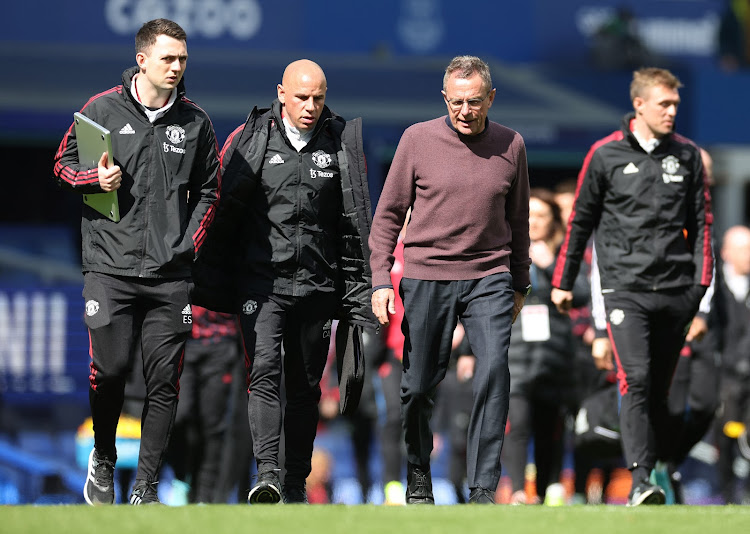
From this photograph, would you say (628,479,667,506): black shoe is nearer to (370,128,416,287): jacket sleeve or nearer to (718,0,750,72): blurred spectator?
(370,128,416,287): jacket sleeve

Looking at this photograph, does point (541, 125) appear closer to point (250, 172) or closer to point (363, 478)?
point (363, 478)

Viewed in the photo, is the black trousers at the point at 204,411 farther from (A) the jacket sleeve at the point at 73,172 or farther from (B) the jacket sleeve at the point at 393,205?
(A) the jacket sleeve at the point at 73,172

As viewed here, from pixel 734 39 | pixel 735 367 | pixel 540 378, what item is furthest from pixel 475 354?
pixel 734 39

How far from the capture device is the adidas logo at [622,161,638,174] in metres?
8.71

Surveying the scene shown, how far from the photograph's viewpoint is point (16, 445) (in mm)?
14312

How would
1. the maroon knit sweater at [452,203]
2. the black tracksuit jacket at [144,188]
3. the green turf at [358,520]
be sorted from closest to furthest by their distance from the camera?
1. the green turf at [358,520]
2. the black tracksuit jacket at [144,188]
3. the maroon knit sweater at [452,203]

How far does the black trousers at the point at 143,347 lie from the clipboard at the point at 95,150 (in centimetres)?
33

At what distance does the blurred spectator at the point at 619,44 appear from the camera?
2302cm

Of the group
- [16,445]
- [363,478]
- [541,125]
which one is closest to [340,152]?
[363,478]

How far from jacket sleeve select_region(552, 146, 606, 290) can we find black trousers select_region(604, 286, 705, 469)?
297 millimetres

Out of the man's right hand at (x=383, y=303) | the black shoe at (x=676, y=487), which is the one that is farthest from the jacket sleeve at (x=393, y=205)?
the black shoe at (x=676, y=487)

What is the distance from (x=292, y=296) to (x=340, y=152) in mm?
804

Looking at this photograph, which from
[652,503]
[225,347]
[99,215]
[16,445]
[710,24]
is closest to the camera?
[99,215]

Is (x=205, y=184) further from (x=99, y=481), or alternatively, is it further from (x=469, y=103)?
(x=99, y=481)
